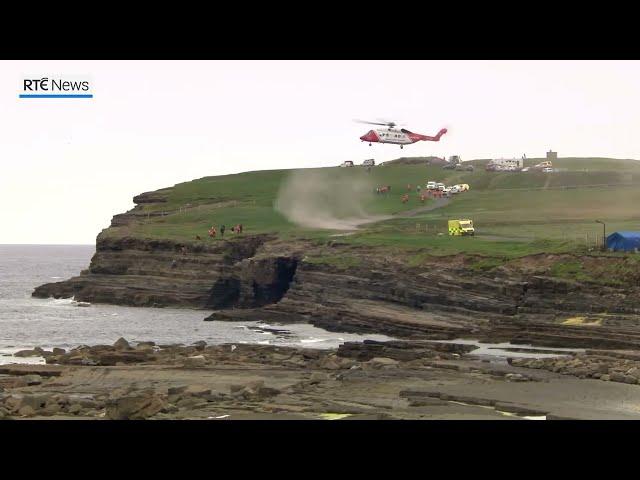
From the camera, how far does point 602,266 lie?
84125mm

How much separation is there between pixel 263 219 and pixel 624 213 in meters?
49.7

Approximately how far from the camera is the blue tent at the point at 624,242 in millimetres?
88500

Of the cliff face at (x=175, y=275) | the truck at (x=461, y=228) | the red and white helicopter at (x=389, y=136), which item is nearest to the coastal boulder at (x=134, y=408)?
the truck at (x=461, y=228)

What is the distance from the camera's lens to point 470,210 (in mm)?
146000

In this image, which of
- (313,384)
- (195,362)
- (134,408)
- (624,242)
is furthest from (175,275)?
(134,408)

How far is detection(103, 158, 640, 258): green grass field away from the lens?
107 metres

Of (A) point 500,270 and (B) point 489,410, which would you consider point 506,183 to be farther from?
(B) point 489,410

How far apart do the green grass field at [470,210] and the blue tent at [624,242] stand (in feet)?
9.43

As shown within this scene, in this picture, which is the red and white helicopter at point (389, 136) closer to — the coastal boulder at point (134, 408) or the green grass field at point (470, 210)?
the green grass field at point (470, 210)

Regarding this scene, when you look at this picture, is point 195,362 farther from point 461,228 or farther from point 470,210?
point 470,210

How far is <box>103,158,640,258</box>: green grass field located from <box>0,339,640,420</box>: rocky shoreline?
3021 centimetres

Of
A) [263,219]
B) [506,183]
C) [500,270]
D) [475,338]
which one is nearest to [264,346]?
[475,338]

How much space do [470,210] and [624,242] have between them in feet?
189

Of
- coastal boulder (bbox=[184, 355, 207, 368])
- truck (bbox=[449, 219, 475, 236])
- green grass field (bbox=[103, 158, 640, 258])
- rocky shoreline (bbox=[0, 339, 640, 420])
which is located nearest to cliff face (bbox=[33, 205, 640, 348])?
green grass field (bbox=[103, 158, 640, 258])
